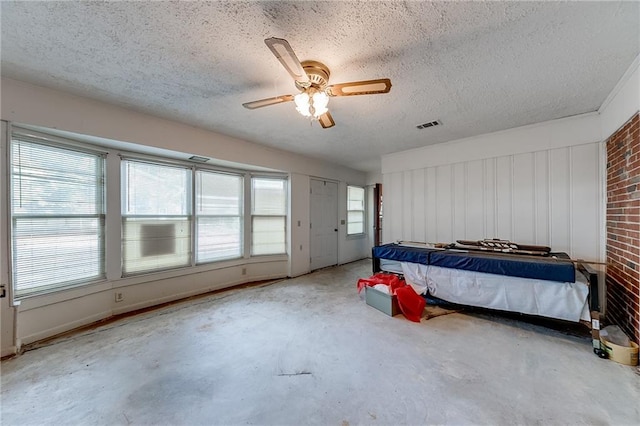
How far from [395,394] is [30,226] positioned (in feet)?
12.7

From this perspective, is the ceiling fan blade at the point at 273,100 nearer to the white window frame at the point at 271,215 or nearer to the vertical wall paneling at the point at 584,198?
the white window frame at the point at 271,215

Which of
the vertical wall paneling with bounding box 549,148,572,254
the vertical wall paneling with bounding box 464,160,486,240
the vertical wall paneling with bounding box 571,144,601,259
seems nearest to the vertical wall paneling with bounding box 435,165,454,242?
the vertical wall paneling with bounding box 464,160,486,240

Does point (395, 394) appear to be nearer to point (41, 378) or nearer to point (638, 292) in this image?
point (638, 292)

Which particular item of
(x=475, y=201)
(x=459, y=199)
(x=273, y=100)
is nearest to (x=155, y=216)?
(x=273, y=100)

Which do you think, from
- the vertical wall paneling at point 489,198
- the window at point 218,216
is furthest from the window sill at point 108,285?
the vertical wall paneling at point 489,198

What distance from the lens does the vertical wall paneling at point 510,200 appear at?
3.11 m

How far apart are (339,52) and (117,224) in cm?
341

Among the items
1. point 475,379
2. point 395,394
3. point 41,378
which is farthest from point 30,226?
point 475,379

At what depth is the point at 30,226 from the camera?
251 centimetres

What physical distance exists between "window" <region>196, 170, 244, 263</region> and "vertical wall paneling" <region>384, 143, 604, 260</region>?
311cm

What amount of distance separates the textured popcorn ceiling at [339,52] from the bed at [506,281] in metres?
1.82

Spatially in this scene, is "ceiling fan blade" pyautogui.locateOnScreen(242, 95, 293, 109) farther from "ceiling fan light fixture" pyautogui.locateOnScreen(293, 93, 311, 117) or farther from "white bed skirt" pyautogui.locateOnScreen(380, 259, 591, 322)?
"white bed skirt" pyautogui.locateOnScreen(380, 259, 591, 322)

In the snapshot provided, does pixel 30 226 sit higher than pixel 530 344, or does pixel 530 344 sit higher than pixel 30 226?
pixel 30 226

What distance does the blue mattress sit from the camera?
7.85ft
